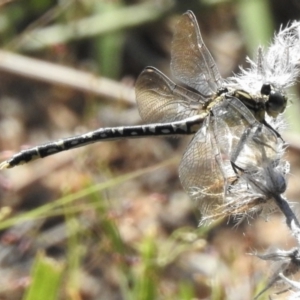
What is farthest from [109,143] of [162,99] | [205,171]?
[205,171]

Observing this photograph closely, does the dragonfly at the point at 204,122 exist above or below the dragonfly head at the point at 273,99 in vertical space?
below

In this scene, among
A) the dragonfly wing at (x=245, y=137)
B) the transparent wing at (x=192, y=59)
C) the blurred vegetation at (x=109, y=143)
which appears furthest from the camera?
the blurred vegetation at (x=109, y=143)

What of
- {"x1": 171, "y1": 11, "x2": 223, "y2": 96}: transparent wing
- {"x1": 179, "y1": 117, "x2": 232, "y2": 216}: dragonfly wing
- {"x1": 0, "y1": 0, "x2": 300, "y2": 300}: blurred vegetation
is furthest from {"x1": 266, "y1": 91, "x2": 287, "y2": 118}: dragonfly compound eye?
{"x1": 0, "y1": 0, "x2": 300, "y2": 300}: blurred vegetation

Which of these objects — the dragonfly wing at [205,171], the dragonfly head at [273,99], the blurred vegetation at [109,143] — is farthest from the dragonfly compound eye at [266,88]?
the blurred vegetation at [109,143]

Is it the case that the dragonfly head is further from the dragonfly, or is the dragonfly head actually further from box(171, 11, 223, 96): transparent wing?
box(171, 11, 223, 96): transparent wing

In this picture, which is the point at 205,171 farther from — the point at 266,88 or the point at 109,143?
the point at 109,143

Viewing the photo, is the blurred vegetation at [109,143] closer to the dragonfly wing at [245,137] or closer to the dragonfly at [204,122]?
the dragonfly at [204,122]
